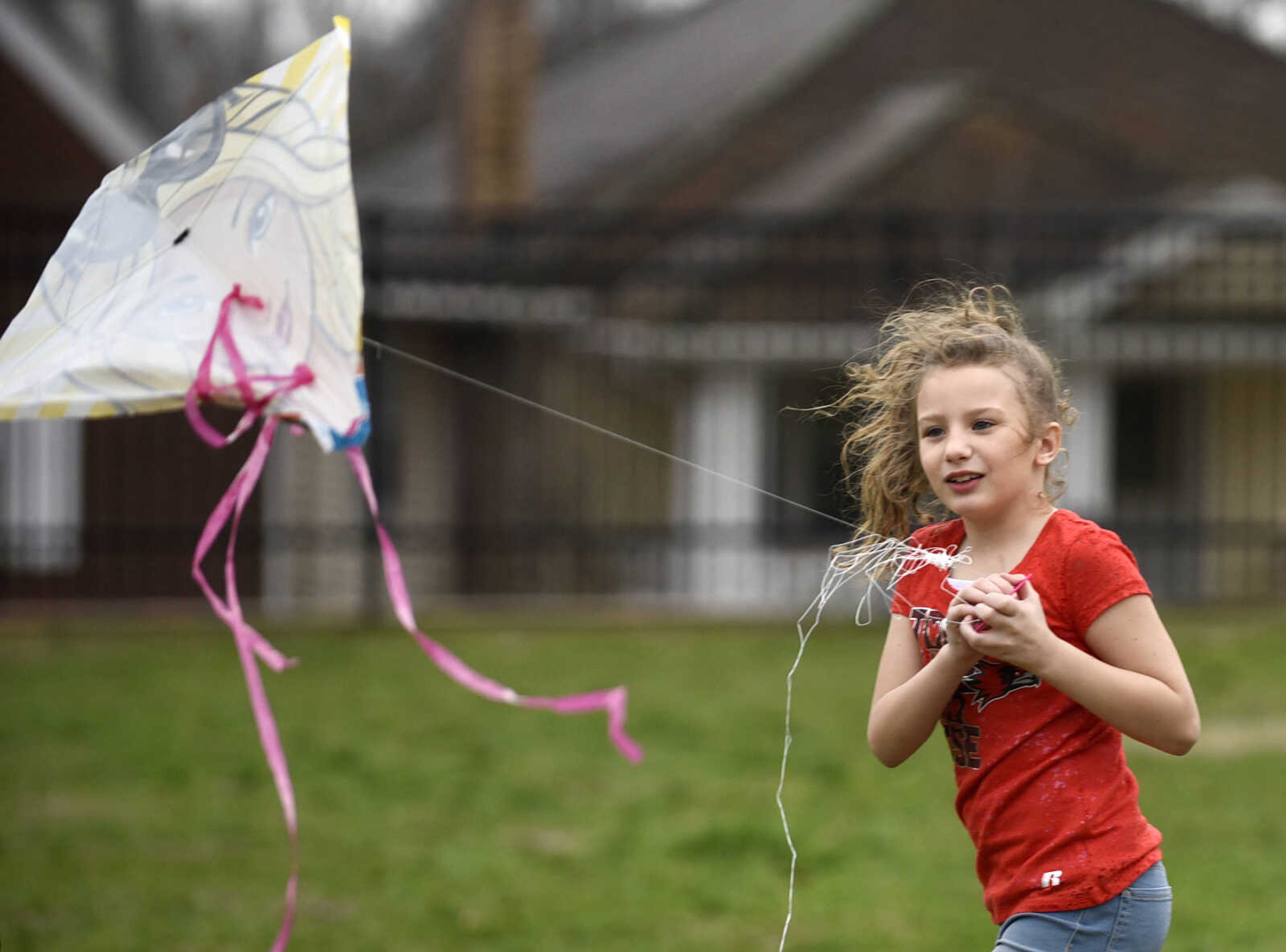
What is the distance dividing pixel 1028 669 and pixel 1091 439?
1331 cm

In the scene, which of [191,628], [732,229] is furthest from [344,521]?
[732,229]

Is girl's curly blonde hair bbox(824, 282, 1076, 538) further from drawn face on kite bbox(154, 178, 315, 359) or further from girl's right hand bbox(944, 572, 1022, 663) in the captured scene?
drawn face on kite bbox(154, 178, 315, 359)

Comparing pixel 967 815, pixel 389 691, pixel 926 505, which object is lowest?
pixel 389 691

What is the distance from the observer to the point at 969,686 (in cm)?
237

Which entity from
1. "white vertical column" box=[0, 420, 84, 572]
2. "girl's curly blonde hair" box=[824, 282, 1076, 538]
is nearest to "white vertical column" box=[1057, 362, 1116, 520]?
"white vertical column" box=[0, 420, 84, 572]

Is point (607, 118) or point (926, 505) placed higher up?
point (607, 118)

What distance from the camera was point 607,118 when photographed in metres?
24.9

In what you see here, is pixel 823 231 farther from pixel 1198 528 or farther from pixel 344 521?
pixel 344 521

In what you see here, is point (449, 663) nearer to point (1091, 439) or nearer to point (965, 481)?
point (965, 481)

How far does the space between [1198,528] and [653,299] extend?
6058mm

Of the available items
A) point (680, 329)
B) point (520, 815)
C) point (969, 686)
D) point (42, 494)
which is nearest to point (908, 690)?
point (969, 686)

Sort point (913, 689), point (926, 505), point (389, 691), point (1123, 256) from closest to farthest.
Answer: point (913, 689), point (926, 505), point (389, 691), point (1123, 256)

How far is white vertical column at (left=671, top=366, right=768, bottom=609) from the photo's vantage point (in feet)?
46.3

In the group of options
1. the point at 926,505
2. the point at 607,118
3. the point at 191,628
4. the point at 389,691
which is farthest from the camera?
the point at 607,118
